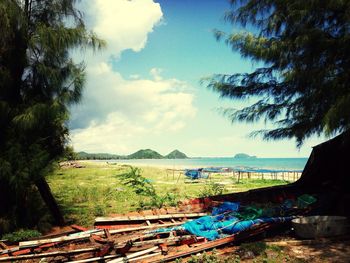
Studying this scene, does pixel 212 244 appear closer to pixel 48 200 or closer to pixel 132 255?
pixel 132 255

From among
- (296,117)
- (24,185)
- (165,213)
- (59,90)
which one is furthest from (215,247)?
(59,90)

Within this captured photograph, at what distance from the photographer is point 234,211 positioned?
30.8 ft

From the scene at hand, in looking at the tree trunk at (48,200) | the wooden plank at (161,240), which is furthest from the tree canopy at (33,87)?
the wooden plank at (161,240)

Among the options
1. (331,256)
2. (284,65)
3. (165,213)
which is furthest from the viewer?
(165,213)

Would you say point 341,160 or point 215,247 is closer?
point 215,247

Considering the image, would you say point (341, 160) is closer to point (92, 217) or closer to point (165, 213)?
point (165, 213)

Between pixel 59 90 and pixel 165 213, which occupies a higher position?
pixel 59 90

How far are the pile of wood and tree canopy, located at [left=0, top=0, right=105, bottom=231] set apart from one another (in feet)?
5.88

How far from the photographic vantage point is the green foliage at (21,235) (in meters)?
8.04

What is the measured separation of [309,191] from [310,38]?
25.8ft

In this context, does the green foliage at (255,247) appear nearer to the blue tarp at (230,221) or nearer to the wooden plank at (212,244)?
the wooden plank at (212,244)

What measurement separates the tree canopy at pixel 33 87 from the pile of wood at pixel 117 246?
1.79 metres

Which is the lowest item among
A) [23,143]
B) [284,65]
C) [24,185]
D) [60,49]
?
[24,185]

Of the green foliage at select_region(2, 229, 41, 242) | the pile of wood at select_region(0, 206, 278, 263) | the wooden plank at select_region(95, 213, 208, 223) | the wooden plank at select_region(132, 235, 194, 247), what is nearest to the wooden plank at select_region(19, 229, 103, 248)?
the pile of wood at select_region(0, 206, 278, 263)
